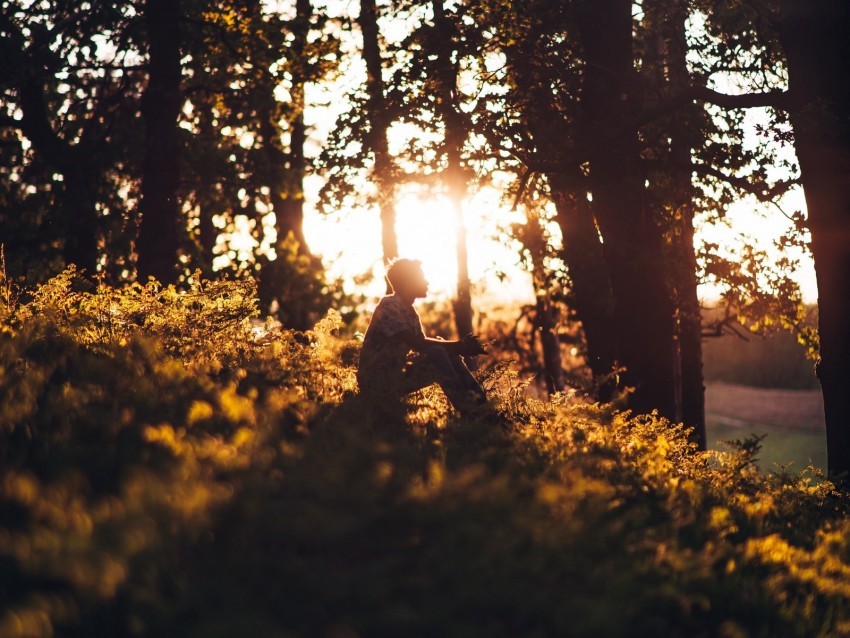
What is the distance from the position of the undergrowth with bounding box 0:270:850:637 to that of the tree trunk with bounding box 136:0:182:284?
749 centimetres

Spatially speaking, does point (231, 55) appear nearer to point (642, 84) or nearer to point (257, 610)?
point (642, 84)

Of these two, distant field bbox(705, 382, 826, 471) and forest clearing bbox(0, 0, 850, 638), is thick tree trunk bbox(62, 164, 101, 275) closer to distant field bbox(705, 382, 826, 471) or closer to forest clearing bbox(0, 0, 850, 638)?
forest clearing bbox(0, 0, 850, 638)

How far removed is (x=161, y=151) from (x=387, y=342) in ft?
25.9

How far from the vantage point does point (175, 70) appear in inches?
664

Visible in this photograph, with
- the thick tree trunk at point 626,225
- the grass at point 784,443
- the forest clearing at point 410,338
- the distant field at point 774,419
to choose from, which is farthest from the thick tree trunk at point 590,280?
the distant field at point 774,419

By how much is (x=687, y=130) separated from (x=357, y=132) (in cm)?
459

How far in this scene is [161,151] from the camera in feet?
54.1

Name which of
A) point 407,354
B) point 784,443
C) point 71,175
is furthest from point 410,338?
point 784,443

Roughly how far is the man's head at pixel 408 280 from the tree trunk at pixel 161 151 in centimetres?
646

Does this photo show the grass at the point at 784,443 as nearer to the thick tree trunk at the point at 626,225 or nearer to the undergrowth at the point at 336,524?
the thick tree trunk at the point at 626,225

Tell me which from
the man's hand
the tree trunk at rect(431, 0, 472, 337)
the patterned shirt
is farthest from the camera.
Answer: the tree trunk at rect(431, 0, 472, 337)

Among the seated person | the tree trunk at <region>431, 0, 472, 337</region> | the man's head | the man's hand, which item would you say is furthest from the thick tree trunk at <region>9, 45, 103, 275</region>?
the man's hand

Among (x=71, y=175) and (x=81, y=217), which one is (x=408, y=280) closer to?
(x=71, y=175)

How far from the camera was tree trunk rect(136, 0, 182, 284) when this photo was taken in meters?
16.2
